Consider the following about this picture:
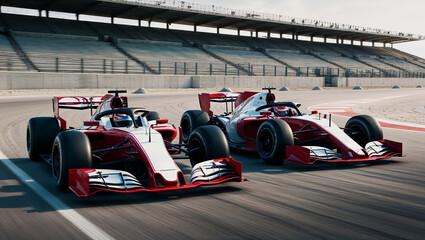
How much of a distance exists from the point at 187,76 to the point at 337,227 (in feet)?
107

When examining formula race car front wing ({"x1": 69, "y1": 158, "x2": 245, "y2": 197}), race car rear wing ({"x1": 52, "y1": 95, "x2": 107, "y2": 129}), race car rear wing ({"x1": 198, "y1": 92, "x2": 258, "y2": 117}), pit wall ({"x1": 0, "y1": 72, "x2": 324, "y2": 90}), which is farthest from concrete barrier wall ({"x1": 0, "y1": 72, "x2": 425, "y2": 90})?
formula race car front wing ({"x1": 69, "y1": 158, "x2": 245, "y2": 197})

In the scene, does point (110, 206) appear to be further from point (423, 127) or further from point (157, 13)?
point (157, 13)

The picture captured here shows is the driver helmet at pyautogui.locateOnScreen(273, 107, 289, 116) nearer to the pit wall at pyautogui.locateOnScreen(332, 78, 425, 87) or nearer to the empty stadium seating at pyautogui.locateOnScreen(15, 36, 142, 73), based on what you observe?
the empty stadium seating at pyautogui.locateOnScreen(15, 36, 142, 73)

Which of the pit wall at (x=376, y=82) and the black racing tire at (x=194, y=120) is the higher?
the pit wall at (x=376, y=82)

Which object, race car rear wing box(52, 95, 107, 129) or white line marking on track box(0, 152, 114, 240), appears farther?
race car rear wing box(52, 95, 107, 129)

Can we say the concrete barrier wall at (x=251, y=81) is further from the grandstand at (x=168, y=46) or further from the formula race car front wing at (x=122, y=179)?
the formula race car front wing at (x=122, y=179)

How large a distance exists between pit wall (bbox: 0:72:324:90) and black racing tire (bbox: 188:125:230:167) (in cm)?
2479

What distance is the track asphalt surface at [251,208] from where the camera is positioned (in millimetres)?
3932

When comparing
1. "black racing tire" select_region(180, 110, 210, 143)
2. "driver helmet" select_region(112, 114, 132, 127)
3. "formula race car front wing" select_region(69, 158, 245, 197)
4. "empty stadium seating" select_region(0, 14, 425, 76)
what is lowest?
"formula race car front wing" select_region(69, 158, 245, 197)

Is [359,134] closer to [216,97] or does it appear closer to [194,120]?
[194,120]

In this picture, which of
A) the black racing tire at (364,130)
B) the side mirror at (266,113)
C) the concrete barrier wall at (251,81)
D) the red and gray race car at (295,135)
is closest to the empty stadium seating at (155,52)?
the concrete barrier wall at (251,81)

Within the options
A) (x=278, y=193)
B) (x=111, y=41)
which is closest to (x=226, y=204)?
(x=278, y=193)

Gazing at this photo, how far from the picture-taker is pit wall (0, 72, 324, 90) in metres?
28.5

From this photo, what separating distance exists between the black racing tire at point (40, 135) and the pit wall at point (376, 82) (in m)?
43.4
